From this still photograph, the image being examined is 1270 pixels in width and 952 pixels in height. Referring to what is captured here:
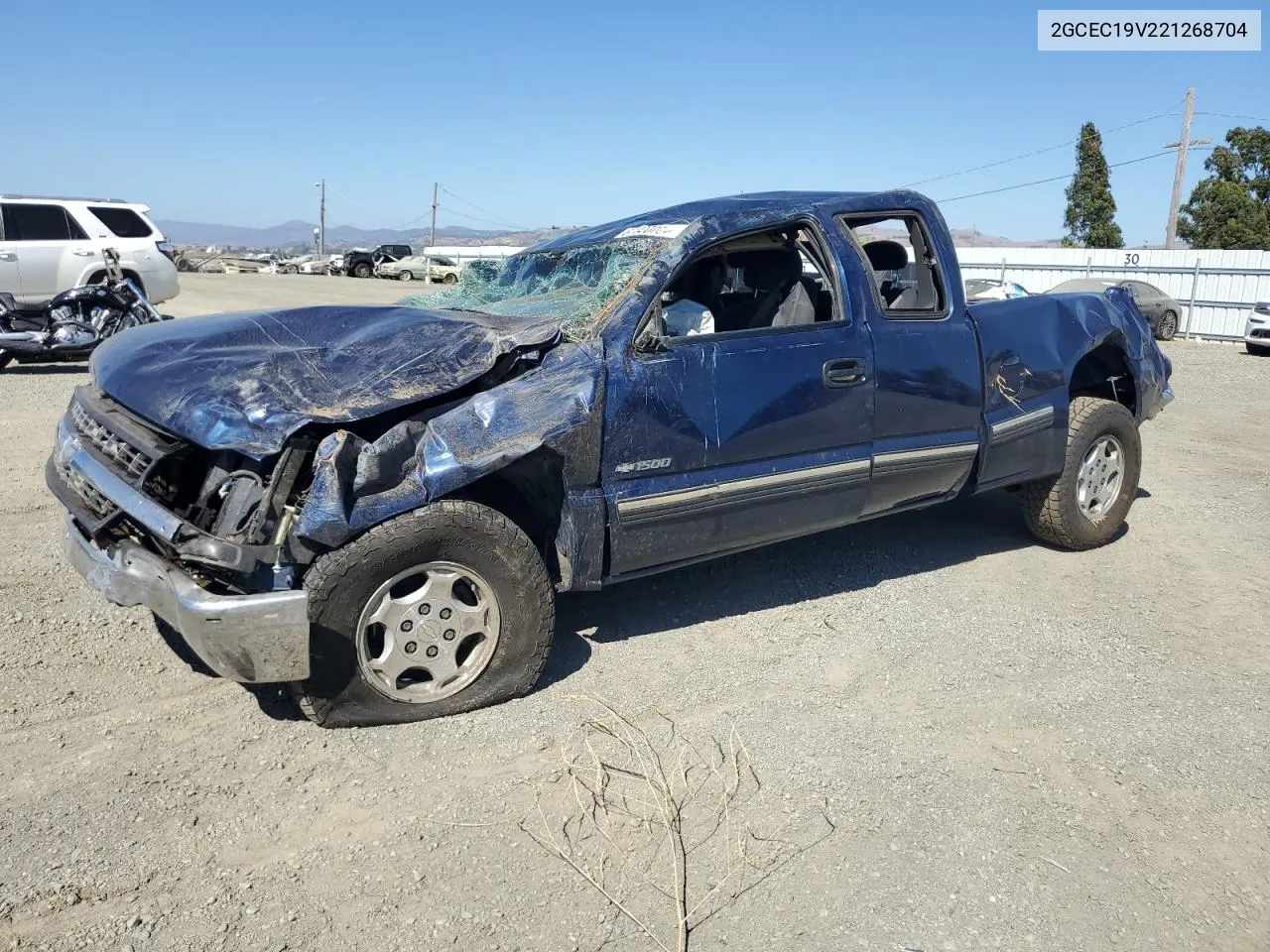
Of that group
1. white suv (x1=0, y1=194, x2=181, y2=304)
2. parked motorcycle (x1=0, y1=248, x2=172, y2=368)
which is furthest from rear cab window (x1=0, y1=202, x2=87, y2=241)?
parked motorcycle (x1=0, y1=248, x2=172, y2=368)

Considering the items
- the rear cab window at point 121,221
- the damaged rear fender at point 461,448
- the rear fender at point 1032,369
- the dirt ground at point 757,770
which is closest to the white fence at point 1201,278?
the rear fender at point 1032,369

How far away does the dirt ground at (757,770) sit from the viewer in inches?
105

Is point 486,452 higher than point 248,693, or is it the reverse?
point 486,452

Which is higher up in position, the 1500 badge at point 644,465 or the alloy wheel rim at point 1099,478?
the 1500 badge at point 644,465

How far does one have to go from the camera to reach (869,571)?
541 cm

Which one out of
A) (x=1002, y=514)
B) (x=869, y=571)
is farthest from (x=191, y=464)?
(x=1002, y=514)

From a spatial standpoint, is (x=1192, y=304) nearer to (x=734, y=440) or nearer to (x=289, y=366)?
(x=734, y=440)

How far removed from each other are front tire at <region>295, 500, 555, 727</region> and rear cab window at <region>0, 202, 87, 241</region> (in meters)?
13.0

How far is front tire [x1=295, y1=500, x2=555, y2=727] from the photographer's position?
334 centimetres

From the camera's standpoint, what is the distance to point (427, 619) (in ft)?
11.6

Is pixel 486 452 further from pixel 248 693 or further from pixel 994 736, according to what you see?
pixel 994 736

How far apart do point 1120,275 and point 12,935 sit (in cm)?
2730

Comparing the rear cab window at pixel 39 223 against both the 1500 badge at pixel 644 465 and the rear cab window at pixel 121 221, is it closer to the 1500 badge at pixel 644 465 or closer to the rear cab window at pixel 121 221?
the rear cab window at pixel 121 221

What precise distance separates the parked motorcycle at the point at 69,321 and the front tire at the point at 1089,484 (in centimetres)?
945
